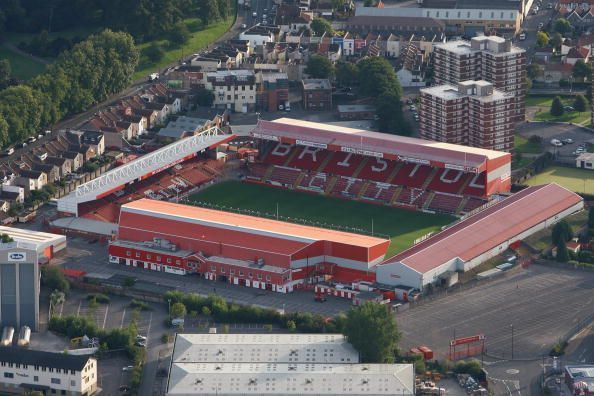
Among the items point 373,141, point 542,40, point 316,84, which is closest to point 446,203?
point 373,141

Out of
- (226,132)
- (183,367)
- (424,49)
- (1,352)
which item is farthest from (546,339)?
(424,49)

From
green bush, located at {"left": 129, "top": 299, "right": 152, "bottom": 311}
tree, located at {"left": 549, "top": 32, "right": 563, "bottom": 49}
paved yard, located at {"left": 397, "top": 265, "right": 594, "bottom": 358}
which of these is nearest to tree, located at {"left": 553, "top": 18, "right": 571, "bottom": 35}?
tree, located at {"left": 549, "top": 32, "right": 563, "bottom": 49}

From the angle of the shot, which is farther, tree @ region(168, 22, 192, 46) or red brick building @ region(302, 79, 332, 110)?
tree @ region(168, 22, 192, 46)

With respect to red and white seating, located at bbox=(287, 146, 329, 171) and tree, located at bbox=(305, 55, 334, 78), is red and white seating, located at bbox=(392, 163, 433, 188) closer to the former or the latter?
red and white seating, located at bbox=(287, 146, 329, 171)

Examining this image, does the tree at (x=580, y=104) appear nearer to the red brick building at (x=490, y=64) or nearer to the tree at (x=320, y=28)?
the red brick building at (x=490, y=64)

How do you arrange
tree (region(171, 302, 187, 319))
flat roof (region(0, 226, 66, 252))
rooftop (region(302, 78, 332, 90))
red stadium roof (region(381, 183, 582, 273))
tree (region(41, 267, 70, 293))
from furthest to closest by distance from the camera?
rooftop (region(302, 78, 332, 90))
flat roof (region(0, 226, 66, 252))
red stadium roof (region(381, 183, 582, 273))
tree (region(41, 267, 70, 293))
tree (region(171, 302, 187, 319))

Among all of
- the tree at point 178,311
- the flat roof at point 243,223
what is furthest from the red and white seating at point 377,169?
the tree at point 178,311

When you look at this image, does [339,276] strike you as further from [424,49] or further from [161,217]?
[424,49]
